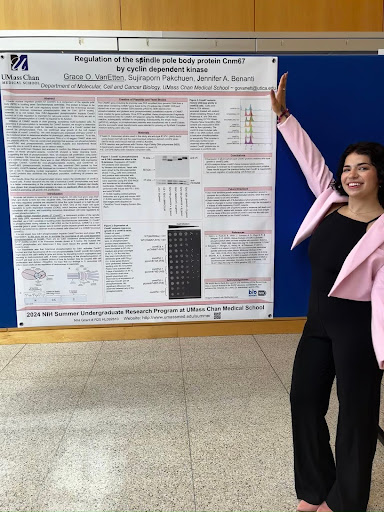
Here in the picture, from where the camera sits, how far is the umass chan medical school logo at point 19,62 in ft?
5.63

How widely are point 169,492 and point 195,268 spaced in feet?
3.13

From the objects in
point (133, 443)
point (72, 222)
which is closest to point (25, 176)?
point (72, 222)

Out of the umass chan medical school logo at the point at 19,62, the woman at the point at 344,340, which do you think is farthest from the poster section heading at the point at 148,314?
the umass chan medical school logo at the point at 19,62

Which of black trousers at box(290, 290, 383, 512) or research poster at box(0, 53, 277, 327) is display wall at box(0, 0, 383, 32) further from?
black trousers at box(290, 290, 383, 512)

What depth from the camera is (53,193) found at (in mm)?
1786

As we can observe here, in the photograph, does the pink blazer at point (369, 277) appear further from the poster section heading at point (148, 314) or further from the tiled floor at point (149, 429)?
the tiled floor at point (149, 429)

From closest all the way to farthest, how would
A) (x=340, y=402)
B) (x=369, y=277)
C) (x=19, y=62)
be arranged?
(x=369, y=277)
(x=340, y=402)
(x=19, y=62)

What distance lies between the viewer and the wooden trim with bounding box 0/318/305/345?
10.9 ft

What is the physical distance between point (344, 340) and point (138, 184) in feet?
3.54

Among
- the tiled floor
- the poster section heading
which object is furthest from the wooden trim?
the poster section heading

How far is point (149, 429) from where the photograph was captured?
6.83 feet

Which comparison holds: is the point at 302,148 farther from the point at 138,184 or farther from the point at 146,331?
the point at 146,331

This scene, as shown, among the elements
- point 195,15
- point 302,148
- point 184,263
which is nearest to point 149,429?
point 184,263

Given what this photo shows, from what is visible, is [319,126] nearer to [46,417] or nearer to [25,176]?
[25,176]
